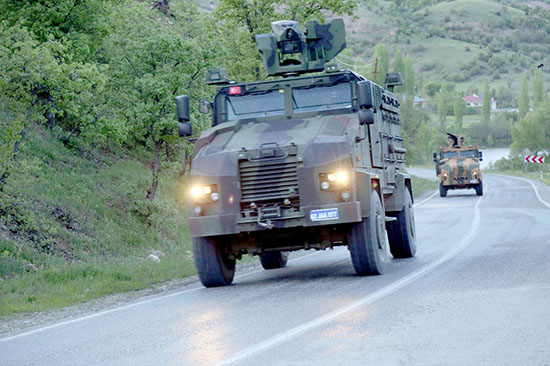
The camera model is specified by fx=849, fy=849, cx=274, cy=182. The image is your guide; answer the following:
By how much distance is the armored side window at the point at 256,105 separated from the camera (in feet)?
44.1

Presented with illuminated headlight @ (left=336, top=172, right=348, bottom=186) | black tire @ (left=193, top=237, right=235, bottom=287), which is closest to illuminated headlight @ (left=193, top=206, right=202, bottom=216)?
black tire @ (left=193, top=237, right=235, bottom=287)

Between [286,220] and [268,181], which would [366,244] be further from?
[268,181]

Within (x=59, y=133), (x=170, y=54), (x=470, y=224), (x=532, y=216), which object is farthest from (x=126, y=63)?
(x=532, y=216)

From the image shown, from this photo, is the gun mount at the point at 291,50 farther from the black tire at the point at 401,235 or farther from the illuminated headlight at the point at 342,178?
the illuminated headlight at the point at 342,178

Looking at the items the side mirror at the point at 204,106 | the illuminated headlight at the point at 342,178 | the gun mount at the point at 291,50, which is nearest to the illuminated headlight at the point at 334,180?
the illuminated headlight at the point at 342,178

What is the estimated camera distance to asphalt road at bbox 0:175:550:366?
265 inches

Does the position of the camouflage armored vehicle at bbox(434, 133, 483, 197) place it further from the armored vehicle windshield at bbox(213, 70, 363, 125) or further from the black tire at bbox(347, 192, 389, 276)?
the black tire at bbox(347, 192, 389, 276)

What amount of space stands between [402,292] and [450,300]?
3.29ft

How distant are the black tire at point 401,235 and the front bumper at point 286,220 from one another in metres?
4.33

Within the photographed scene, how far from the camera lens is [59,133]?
27.5 metres

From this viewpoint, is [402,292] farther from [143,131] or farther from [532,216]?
[532,216]

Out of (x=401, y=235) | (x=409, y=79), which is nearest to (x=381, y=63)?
(x=409, y=79)

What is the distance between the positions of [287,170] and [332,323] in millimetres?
3907

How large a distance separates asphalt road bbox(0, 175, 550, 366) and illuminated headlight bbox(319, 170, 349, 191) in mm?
1360
